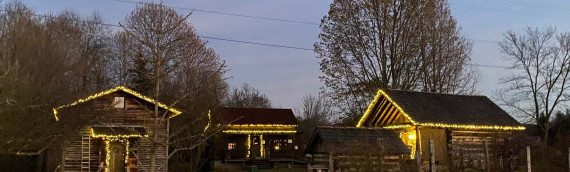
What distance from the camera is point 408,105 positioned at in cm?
2886

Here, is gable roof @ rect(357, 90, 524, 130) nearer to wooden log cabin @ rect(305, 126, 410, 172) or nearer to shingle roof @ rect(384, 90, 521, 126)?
shingle roof @ rect(384, 90, 521, 126)

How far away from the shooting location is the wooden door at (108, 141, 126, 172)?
3080 centimetres

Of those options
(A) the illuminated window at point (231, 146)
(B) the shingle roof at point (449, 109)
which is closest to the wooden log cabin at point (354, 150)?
(B) the shingle roof at point (449, 109)

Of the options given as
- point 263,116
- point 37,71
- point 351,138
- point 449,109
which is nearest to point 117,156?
point 37,71

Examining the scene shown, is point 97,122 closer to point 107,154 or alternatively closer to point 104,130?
point 104,130

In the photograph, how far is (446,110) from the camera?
30016mm

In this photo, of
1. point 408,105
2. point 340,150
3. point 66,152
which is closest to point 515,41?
point 408,105

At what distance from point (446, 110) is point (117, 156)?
18.8 metres

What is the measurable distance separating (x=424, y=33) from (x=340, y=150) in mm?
14996

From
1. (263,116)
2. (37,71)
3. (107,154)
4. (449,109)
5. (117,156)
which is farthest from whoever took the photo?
(263,116)

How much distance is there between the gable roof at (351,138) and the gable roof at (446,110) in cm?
384

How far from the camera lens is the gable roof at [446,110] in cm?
2852

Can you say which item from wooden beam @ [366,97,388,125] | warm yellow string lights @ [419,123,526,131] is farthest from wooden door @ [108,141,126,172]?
warm yellow string lights @ [419,123,526,131]

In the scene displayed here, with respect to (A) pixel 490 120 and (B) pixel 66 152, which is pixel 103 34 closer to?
(B) pixel 66 152
